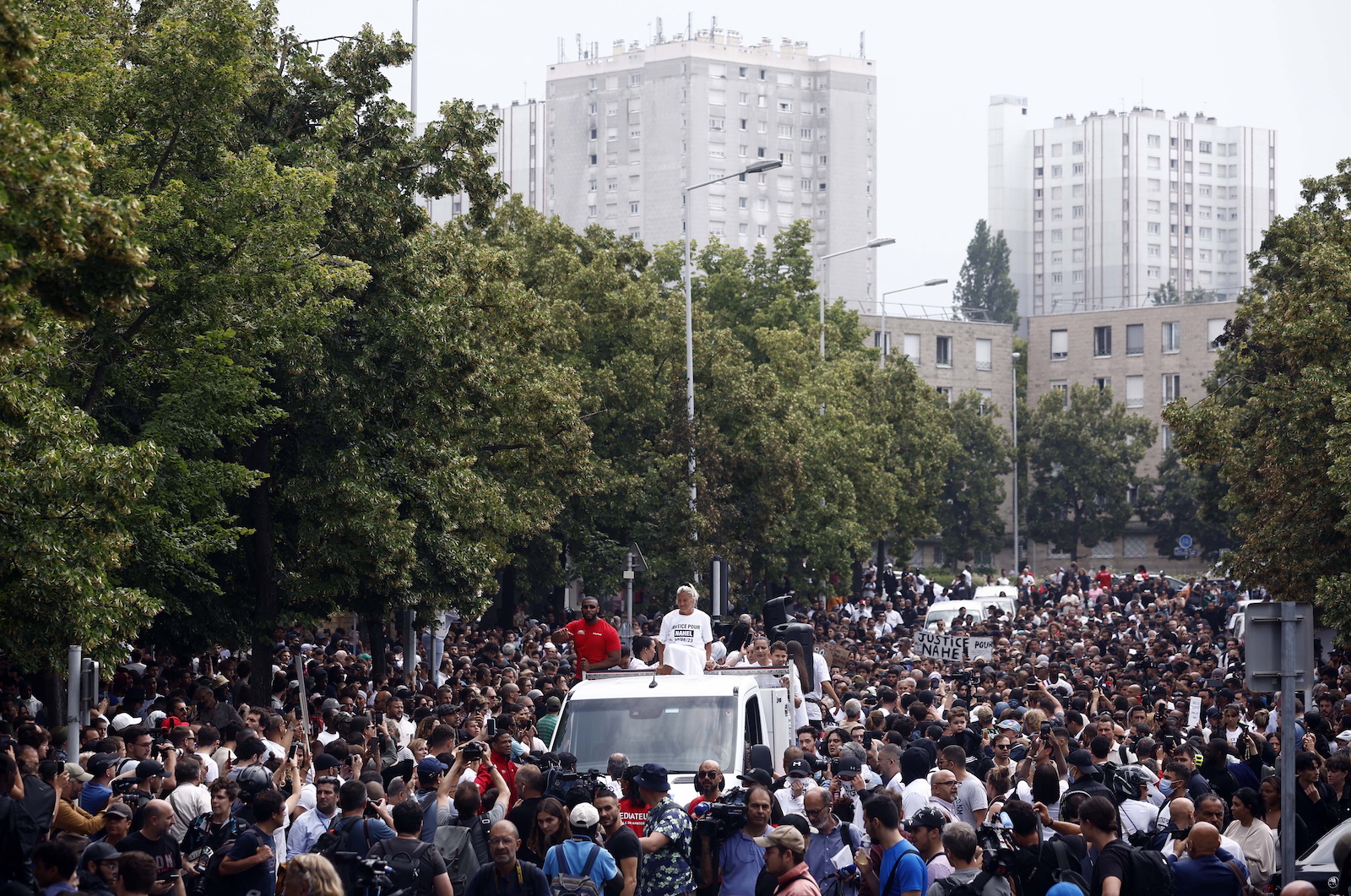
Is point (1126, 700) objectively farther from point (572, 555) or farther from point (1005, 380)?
point (1005, 380)

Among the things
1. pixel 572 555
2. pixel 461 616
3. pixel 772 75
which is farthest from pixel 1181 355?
pixel 461 616

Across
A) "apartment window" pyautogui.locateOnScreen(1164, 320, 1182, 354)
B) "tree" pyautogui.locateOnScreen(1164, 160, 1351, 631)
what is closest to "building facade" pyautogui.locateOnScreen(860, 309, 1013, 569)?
"apartment window" pyautogui.locateOnScreen(1164, 320, 1182, 354)

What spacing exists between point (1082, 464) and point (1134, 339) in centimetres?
1164

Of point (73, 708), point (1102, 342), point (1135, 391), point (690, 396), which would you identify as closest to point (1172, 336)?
point (1135, 391)

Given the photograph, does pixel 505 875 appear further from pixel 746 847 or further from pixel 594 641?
pixel 594 641

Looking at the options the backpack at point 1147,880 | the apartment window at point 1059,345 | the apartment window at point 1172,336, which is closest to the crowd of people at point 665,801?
the backpack at point 1147,880

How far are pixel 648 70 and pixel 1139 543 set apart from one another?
52.5 m

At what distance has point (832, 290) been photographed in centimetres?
12344

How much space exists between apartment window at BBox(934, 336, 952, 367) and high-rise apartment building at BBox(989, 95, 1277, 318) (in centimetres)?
6393

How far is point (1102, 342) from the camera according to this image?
95125 mm

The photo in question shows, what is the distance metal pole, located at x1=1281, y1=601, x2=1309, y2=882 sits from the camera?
1003 centimetres

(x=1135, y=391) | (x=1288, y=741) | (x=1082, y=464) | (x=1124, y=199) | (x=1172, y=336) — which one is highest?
(x=1124, y=199)

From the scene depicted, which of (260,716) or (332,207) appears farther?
(332,207)

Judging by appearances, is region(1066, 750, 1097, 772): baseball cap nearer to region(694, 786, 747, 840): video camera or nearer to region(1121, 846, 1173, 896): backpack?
region(1121, 846, 1173, 896): backpack
